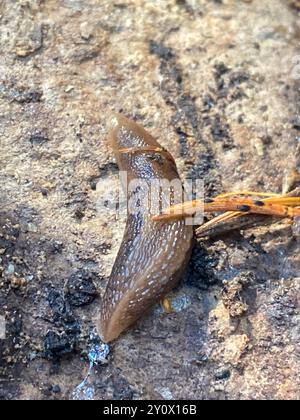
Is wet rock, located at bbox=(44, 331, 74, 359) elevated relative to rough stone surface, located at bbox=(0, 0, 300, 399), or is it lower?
lower

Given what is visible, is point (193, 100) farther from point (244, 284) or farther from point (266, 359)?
point (266, 359)

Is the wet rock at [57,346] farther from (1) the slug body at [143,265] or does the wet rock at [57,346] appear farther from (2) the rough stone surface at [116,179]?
(1) the slug body at [143,265]

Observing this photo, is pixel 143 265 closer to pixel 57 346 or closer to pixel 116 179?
pixel 57 346

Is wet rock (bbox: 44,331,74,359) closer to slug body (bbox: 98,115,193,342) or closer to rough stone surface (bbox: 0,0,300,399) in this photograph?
rough stone surface (bbox: 0,0,300,399)

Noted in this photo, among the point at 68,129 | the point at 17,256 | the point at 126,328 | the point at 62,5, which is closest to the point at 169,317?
the point at 126,328

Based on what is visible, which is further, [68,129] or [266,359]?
[68,129]

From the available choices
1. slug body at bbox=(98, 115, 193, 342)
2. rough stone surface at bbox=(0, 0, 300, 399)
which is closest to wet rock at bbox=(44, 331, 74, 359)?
rough stone surface at bbox=(0, 0, 300, 399)
